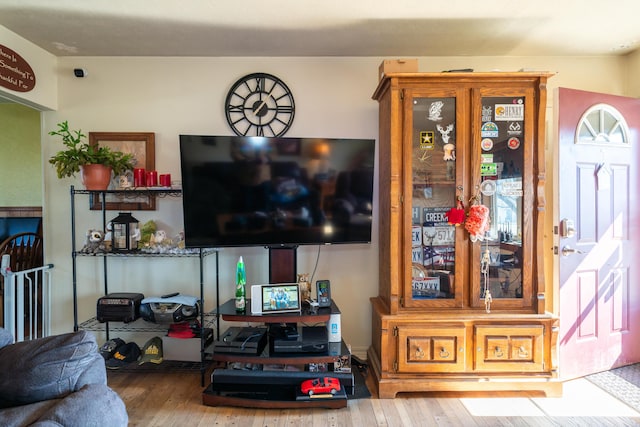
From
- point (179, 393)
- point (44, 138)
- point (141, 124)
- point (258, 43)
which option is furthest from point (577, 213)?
point (44, 138)

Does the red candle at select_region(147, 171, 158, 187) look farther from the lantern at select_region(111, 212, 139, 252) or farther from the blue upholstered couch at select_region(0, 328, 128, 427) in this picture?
the blue upholstered couch at select_region(0, 328, 128, 427)

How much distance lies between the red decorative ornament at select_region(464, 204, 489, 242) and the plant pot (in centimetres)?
255

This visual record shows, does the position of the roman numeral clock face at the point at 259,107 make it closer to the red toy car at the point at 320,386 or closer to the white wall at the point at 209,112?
the white wall at the point at 209,112

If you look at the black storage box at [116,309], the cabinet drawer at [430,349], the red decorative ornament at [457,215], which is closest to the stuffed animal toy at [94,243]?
the black storage box at [116,309]

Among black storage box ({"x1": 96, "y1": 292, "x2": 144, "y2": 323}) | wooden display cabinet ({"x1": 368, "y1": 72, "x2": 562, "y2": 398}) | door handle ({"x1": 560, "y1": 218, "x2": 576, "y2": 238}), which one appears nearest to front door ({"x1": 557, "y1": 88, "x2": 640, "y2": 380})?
door handle ({"x1": 560, "y1": 218, "x2": 576, "y2": 238})

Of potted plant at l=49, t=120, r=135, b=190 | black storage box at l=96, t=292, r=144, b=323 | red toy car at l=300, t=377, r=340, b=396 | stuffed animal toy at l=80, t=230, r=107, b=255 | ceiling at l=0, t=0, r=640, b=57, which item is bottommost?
red toy car at l=300, t=377, r=340, b=396

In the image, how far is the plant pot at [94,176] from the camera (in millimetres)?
2414

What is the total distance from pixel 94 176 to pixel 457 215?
253cm

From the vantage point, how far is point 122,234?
2.51 metres

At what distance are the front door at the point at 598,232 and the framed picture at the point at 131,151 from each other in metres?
3.09

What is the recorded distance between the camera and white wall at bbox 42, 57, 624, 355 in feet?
9.11

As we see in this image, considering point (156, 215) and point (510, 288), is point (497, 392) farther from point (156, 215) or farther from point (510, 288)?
point (156, 215)

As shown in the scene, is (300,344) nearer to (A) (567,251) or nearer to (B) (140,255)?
(B) (140,255)

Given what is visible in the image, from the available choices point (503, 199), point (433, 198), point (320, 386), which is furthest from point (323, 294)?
point (503, 199)
